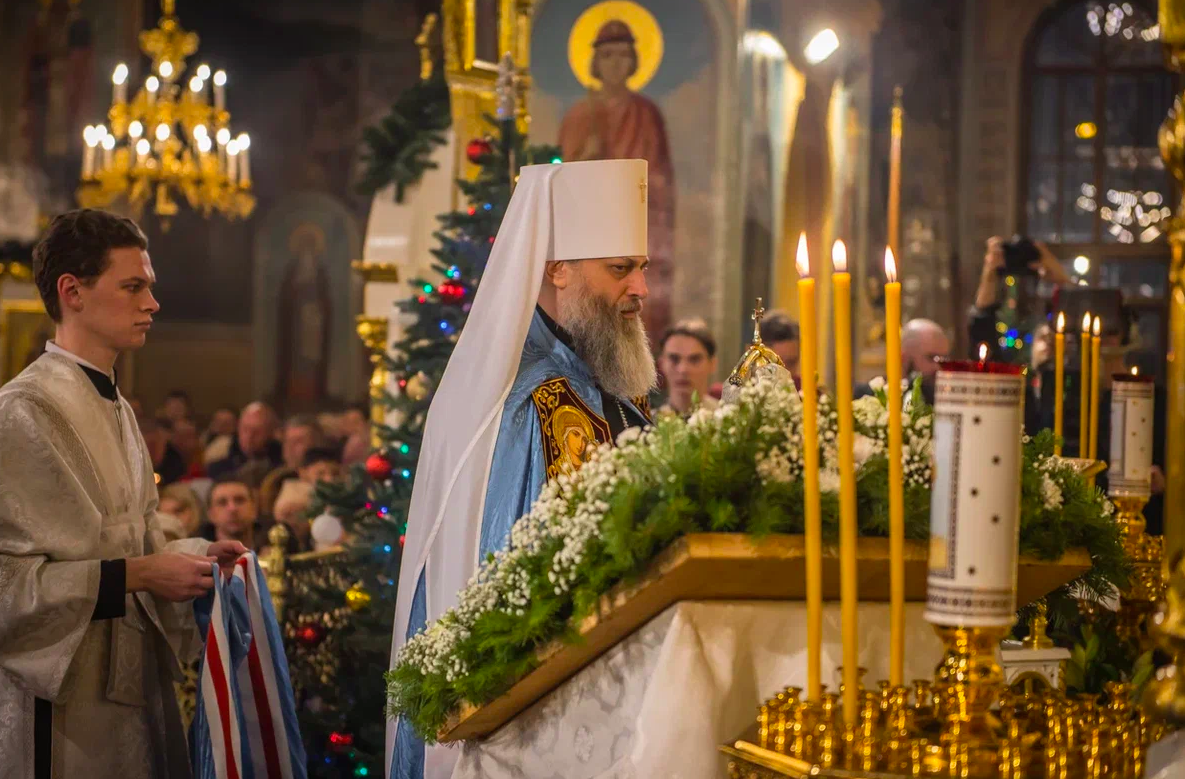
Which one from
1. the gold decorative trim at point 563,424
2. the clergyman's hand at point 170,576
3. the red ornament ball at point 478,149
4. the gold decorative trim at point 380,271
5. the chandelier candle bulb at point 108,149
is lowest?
the clergyman's hand at point 170,576

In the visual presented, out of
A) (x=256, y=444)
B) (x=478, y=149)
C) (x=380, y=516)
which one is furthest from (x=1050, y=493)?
(x=256, y=444)

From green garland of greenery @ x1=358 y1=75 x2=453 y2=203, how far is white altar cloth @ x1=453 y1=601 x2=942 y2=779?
4909 millimetres

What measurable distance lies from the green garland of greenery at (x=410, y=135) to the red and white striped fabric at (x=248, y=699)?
322cm

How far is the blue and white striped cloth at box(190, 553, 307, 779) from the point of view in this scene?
3.40m

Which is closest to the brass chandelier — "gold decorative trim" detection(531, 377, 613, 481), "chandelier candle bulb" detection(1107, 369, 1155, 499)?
Result: "gold decorative trim" detection(531, 377, 613, 481)

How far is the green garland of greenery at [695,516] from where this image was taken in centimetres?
170

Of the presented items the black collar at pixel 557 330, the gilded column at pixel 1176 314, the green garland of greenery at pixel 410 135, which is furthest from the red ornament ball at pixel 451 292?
the gilded column at pixel 1176 314

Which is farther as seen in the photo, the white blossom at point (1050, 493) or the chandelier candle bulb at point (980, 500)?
the white blossom at point (1050, 493)

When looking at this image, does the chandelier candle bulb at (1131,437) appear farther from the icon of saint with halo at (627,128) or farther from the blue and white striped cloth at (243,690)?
the icon of saint with halo at (627,128)

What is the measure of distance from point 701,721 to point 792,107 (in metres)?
11.0

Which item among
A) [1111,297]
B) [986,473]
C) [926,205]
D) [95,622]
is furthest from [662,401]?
[926,205]

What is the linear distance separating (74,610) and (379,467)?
2285 millimetres

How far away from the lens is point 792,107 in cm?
1227

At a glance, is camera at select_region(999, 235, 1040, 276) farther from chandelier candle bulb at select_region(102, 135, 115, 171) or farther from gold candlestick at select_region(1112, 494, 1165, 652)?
chandelier candle bulb at select_region(102, 135, 115, 171)
